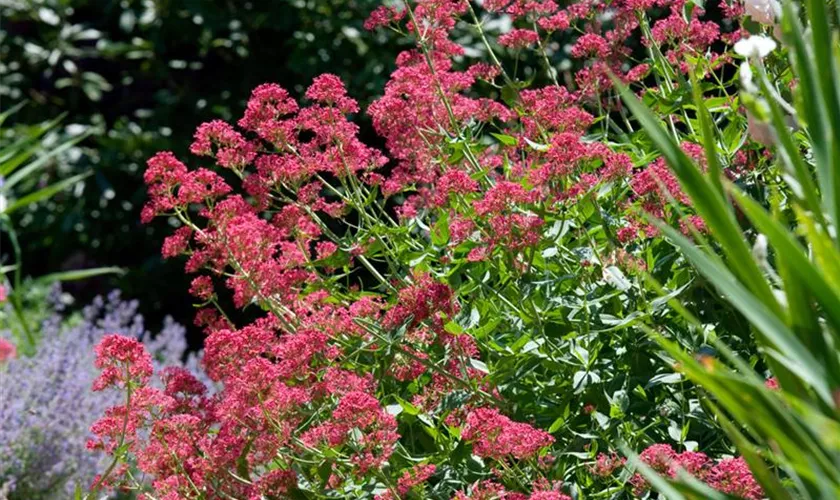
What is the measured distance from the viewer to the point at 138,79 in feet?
21.9

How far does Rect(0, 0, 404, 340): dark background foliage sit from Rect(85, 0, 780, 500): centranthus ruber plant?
10.4 ft

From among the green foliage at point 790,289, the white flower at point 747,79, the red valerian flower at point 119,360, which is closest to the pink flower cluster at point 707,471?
the green foliage at point 790,289

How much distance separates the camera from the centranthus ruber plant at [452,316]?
7.07 ft

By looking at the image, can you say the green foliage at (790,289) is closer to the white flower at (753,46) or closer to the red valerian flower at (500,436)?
the white flower at (753,46)

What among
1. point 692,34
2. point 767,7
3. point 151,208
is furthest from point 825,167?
point 151,208

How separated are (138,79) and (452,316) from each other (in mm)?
4870

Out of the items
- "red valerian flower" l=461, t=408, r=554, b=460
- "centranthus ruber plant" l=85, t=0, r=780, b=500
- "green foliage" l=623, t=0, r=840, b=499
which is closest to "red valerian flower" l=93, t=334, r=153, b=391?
"centranthus ruber plant" l=85, t=0, r=780, b=500

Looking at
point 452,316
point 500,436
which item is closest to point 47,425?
point 452,316

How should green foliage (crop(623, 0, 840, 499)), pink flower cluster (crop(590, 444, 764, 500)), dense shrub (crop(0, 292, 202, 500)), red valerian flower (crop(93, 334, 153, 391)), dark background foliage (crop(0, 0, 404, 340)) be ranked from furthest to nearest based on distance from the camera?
dark background foliage (crop(0, 0, 404, 340)) < dense shrub (crop(0, 292, 202, 500)) < red valerian flower (crop(93, 334, 153, 391)) < pink flower cluster (crop(590, 444, 764, 500)) < green foliage (crop(623, 0, 840, 499))

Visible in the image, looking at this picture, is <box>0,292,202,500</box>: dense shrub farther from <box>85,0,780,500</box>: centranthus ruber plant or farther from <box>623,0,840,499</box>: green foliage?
<box>623,0,840,499</box>: green foliage

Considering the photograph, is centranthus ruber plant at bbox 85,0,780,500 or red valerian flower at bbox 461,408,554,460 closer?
red valerian flower at bbox 461,408,554,460

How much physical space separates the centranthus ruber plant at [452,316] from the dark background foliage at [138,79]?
10.4 feet

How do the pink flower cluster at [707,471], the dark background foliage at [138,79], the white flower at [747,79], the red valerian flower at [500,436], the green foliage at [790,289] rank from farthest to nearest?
the dark background foliage at [138,79] → the red valerian flower at [500,436] → the pink flower cluster at [707,471] → the white flower at [747,79] → the green foliage at [790,289]

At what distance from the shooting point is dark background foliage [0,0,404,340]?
591 centimetres
